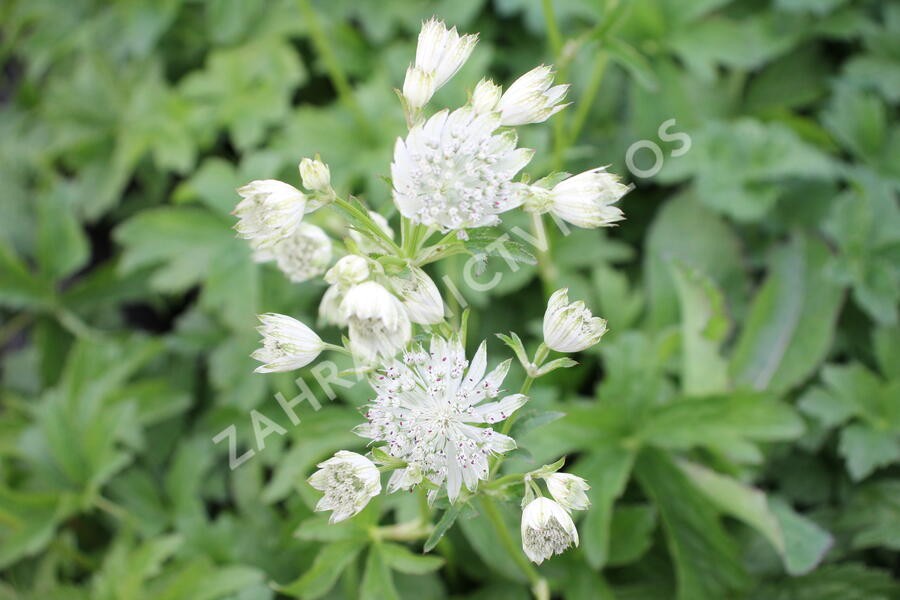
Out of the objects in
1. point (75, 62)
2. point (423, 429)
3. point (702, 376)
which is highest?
point (75, 62)

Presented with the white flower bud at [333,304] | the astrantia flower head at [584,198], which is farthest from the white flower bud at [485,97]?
the white flower bud at [333,304]

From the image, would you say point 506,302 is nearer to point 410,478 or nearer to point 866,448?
point 866,448

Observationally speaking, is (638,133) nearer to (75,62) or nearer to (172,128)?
(172,128)

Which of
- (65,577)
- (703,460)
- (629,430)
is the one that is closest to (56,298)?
Answer: (65,577)

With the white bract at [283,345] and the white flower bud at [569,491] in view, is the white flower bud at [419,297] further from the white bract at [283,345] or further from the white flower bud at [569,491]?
the white flower bud at [569,491]

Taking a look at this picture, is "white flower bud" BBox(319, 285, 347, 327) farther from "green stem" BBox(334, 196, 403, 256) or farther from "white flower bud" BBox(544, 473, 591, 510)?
"white flower bud" BBox(544, 473, 591, 510)

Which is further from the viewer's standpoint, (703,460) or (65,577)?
(65,577)

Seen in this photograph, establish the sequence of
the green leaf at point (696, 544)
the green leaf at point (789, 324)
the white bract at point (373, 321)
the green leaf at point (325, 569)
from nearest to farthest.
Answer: the white bract at point (373, 321) → the green leaf at point (325, 569) → the green leaf at point (696, 544) → the green leaf at point (789, 324)
